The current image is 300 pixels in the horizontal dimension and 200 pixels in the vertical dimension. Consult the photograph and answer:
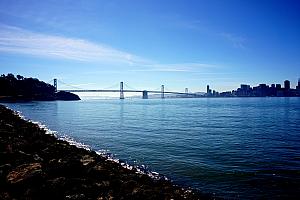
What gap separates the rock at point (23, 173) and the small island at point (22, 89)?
141591mm

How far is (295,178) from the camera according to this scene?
15188mm

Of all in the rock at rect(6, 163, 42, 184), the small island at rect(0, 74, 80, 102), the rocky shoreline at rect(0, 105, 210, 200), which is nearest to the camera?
the rocky shoreline at rect(0, 105, 210, 200)

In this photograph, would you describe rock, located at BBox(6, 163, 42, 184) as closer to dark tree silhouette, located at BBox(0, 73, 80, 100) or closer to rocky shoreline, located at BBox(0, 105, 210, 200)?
rocky shoreline, located at BBox(0, 105, 210, 200)

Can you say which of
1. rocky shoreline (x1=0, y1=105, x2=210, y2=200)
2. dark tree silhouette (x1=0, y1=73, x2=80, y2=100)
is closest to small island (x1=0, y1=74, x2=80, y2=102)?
dark tree silhouette (x1=0, y1=73, x2=80, y2=100)

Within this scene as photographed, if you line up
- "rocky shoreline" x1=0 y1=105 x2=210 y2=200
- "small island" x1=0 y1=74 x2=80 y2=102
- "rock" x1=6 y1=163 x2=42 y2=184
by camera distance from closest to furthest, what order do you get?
"rocky shoreline" x1=0 y1=105 x2=210 y2=200, "rock" x1=6 y1=163 x2=42 y2=184, "small island" x1=0 y1=74 x2=80 y2=102

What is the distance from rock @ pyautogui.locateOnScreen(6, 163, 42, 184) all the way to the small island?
465 ft

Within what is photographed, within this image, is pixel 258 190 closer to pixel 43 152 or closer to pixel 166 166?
pixel 166 166

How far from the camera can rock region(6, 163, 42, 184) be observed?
1096 centimetres

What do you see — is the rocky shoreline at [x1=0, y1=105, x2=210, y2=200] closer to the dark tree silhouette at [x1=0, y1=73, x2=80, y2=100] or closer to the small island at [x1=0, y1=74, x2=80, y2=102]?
the small island at [x1=0, y1=74, x2=80, y2=102]

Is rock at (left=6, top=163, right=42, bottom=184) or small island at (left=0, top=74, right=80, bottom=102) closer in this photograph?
rock at (left=6, top=163, right=42, bottom=184)

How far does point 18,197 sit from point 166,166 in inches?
392

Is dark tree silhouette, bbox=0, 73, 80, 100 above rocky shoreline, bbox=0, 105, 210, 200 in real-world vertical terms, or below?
above

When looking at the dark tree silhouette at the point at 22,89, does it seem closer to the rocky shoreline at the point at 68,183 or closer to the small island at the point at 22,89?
the small island at the point at 22,89

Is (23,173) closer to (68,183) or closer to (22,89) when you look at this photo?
(68,183)
